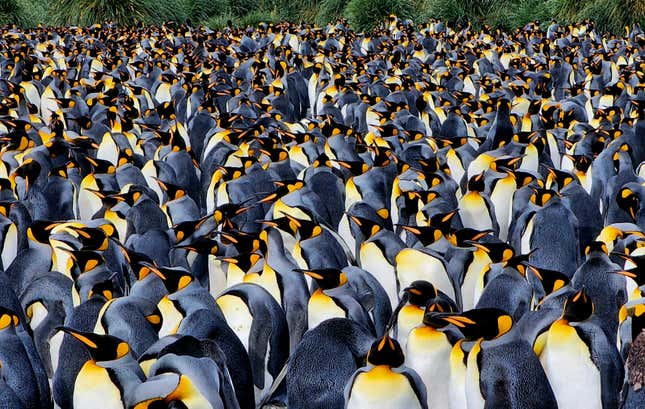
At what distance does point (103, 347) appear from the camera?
119 inches

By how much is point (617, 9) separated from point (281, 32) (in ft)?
22.3

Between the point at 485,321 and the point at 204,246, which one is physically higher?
the point at 485,321

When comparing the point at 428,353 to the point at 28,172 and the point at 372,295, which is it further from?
the point at 28,172

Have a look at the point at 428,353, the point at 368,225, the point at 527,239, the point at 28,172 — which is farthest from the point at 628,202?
the point at 28,172

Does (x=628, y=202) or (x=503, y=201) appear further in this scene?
(x=503, y=201)

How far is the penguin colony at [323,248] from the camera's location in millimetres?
3125

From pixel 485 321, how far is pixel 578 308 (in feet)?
1.47

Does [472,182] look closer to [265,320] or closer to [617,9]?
[265,320]

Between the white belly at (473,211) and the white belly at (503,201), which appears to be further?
the white belly at (503,201)

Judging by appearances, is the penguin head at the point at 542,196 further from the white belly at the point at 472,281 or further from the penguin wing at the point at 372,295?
the penguin wing at the point at 372,295

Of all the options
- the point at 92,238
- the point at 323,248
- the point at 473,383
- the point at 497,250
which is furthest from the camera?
the point at 323,248

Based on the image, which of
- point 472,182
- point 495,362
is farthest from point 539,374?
point 472,182

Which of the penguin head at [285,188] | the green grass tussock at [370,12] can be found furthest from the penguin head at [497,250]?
the green grass tussock at [370,12]

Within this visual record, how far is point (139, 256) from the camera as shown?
13.5ft
